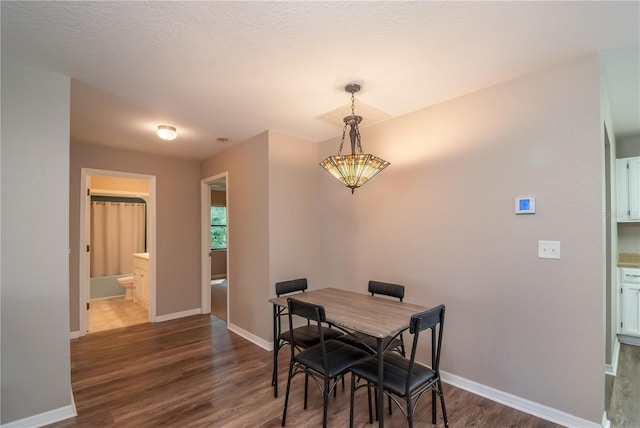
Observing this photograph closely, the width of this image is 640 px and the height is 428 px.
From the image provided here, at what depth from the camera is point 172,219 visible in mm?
4648

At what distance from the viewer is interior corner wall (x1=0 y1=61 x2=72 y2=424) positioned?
200cm

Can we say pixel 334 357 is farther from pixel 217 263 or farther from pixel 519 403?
pixel 217 263

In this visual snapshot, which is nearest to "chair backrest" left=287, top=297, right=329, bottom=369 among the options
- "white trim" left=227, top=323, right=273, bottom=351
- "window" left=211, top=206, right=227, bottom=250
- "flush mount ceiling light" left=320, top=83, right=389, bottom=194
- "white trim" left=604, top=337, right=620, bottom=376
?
"flush mount ceiling light" left=320, top=83, right=389, bottom=194

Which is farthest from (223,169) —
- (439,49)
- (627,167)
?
(627,167)

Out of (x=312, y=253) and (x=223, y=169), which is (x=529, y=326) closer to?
(x=312, y=253)

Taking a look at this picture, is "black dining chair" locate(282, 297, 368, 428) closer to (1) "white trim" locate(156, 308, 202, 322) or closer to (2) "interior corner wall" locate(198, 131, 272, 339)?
(2) "interior corner wall" locate(198, 131, 272, 339)

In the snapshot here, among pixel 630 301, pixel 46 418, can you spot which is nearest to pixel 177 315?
pixel 46 418

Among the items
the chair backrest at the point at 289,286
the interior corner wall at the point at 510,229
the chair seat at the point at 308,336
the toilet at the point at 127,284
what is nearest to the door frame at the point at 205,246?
the toilet at the point at 127,284

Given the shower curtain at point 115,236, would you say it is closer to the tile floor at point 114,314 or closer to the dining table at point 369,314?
the tile floor at point 114,314

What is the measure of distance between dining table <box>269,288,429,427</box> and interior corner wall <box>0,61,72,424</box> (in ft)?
5.33

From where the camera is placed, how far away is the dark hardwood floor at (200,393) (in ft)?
7.01

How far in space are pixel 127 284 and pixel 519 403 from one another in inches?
248

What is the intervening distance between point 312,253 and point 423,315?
225cm

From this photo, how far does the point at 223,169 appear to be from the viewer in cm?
439
